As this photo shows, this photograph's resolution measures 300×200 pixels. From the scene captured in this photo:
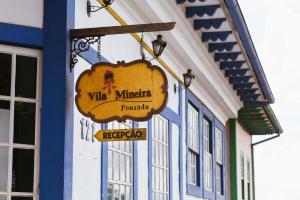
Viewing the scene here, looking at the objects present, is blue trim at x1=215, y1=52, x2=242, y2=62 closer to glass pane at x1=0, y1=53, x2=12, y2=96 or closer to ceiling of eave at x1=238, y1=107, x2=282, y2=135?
ceiling of eave at x1=238, y1=107, x2=282, y2=135

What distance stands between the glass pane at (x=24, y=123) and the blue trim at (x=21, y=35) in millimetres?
521

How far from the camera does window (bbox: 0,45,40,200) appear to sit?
19.8ft


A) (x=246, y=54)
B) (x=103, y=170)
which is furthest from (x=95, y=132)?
(x=246, y=54)

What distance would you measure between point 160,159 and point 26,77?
384 centimetres

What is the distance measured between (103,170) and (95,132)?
17.4 inches

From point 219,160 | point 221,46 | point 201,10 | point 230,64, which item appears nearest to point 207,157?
point 219,160

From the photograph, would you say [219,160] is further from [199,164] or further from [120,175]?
[120,175]

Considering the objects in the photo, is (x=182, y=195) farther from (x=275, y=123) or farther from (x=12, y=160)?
(x=275, y=123)

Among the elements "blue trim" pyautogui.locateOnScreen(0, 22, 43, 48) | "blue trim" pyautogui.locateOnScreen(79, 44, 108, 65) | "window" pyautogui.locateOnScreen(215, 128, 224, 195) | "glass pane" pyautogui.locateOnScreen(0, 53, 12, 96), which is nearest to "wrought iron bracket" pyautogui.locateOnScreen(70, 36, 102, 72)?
"blue trim" pyautogui.locateOnScreen(79, 44, 108, 65)

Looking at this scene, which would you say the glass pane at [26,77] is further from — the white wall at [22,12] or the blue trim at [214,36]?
the blue trim at [214,36]

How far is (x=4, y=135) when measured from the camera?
609cm

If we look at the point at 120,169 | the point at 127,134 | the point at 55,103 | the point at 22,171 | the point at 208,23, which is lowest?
the point at 22,171

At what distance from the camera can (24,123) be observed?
6188mm

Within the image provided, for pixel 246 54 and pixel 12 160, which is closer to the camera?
pixel 12 160
